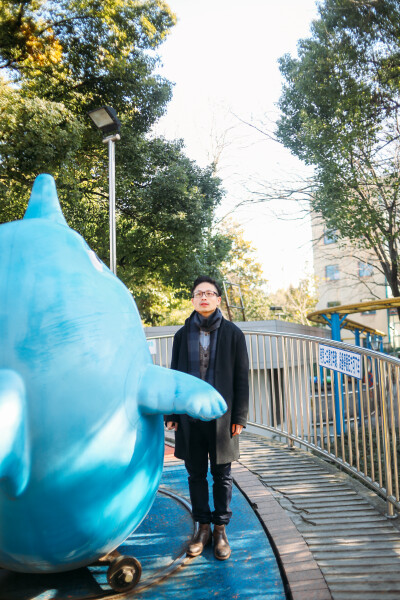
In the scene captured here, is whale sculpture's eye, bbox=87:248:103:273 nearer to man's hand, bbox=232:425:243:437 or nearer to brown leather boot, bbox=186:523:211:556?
man's hand, bbox=232:425:243:437

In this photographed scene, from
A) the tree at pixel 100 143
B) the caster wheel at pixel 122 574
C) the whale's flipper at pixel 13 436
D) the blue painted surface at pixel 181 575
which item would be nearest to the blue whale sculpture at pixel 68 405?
the whale's flipper at pixel 13 436

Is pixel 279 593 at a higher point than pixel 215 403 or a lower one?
lower

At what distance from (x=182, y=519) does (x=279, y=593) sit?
1.19 m

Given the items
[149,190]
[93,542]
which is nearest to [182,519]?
[93,542]

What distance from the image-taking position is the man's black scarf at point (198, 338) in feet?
10.6

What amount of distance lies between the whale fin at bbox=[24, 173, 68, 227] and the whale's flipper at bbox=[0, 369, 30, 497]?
1.11 m

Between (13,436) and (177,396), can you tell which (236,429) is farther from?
(13,436)

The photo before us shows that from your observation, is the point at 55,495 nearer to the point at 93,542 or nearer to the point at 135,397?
the point at 93,542

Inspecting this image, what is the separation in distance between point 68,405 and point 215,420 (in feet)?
3.90

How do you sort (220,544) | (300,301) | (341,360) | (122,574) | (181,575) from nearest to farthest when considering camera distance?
(122,574), (181,575), (220,544), (341,360), (300,301)

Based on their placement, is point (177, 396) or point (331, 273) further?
point (331, 273)

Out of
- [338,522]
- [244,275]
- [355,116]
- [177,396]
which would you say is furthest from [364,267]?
[177,396]

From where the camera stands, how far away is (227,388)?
3.16 metres

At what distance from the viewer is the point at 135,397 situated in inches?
97.5
